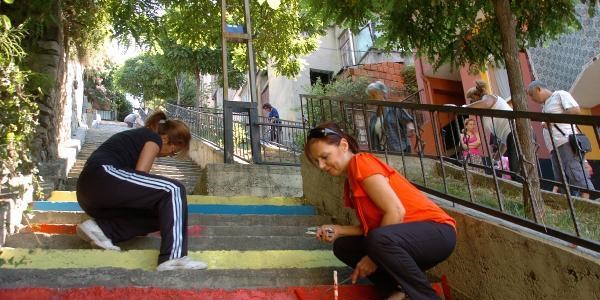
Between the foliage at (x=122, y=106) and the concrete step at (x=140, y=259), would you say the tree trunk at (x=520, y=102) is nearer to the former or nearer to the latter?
the concrete step at (x=140, y=259)

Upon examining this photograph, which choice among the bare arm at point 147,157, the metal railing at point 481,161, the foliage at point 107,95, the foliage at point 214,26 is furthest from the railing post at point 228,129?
the foliage at point 107,95

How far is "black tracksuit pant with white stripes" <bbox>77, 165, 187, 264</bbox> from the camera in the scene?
284 centimetres

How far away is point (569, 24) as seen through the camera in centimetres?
442

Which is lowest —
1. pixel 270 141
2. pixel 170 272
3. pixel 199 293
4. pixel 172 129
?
pixel 199 293

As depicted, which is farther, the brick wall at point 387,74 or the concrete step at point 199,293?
the brick wall at point 387,74

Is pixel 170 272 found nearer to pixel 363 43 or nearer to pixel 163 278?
pixel 163 278

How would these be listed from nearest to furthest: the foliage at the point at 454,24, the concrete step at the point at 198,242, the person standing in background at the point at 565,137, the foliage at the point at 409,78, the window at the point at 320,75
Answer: the concrete step at the point at 198,242 → the foliage at the point at 454,24 → the person standing in background at the point at 565,137 → the foliage at the point at 409,78 → the window at the point at 320,75

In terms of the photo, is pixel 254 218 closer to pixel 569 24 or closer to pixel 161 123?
pixel 161 123

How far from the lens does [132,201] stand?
2.98 metres

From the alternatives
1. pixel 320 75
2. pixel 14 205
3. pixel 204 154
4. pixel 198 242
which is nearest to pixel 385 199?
pixel 198 242

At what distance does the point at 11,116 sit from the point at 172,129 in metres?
1.24

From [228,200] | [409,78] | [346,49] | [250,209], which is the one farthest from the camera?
[346,49]

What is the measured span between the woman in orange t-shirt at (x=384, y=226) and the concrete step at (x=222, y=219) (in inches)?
63.6

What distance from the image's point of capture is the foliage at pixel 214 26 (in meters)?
8.62
